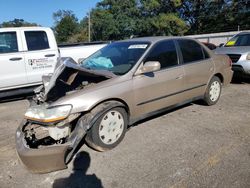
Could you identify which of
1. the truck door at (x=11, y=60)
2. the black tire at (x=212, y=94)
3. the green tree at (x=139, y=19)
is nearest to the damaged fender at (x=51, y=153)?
the black tire at (x=212, y=94)

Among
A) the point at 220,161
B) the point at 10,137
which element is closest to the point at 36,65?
the point at 10,137

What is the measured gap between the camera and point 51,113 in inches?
136

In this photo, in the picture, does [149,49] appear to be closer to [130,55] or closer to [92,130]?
[130,55]

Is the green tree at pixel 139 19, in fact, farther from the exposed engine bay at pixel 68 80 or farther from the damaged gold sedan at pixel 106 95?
the exposed engine bay at pixel 68 80

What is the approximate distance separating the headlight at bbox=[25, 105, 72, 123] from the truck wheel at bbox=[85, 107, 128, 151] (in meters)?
0.44

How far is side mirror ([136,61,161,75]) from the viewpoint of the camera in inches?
165

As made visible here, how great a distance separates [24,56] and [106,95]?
12.2 feet

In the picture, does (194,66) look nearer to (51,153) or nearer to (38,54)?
(51,153)

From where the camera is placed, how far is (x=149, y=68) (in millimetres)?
4238

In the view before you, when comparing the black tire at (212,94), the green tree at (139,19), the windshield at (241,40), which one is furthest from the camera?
the green tree at (139,19)

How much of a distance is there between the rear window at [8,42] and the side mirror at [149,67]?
3.81m

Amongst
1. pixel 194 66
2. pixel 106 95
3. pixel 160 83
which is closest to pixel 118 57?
pixel 160 83

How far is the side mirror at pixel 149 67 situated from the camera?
420 cm

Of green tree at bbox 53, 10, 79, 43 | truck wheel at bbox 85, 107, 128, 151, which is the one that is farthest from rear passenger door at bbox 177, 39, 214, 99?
green tree at bbox 53, 10, 79, 43
